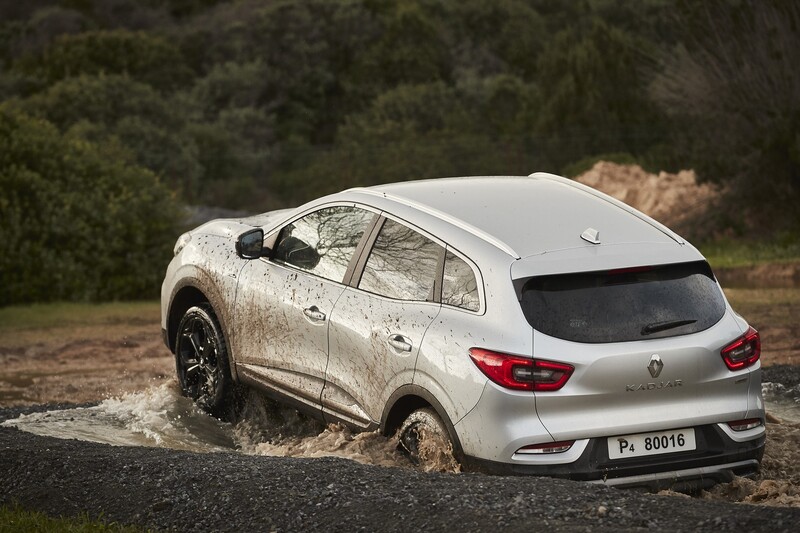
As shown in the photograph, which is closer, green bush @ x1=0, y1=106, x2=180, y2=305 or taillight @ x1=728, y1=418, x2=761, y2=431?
taillight @ x1=728, y1=418, x2=761, y2=431

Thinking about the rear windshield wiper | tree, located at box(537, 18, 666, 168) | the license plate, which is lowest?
the license plate

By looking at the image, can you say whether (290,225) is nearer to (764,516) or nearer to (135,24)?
(764,516)

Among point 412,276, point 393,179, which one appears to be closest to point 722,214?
point 393,179

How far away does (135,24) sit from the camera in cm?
7575

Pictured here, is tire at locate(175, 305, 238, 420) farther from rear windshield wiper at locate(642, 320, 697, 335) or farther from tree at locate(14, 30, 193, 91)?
tree at locate(14, 30, 193, 91)

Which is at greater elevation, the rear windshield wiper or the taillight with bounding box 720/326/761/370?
the rear windshield wiper

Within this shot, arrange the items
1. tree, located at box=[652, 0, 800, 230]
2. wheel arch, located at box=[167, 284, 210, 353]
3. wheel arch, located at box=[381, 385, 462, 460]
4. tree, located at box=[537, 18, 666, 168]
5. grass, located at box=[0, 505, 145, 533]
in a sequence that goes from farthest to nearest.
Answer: tree, located at box=[537, 18, 666, 168] → tree, located at box=[652, 0, 800, 230] → wheel arch, located at box=[167, 284, 210, 353] → wheel arch, located at box=[381, 385, 462, 460] → grass, located at box=[0, 505, 145, 533]

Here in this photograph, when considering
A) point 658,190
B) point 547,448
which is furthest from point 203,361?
point 658,190

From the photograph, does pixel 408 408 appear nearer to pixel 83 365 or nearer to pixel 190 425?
pixel 190 425

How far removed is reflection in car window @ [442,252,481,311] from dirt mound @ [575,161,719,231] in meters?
20.9

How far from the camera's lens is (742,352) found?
6758 millimetres

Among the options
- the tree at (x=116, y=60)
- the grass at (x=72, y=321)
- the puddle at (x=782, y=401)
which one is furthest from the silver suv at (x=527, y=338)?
the tree at (x=116, y=60)

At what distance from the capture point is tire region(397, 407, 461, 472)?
6668 mm

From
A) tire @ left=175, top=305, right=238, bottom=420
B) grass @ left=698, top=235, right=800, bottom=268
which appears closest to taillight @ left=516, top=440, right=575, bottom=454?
tire @ left=175, top=305, right=238, bottom=420
